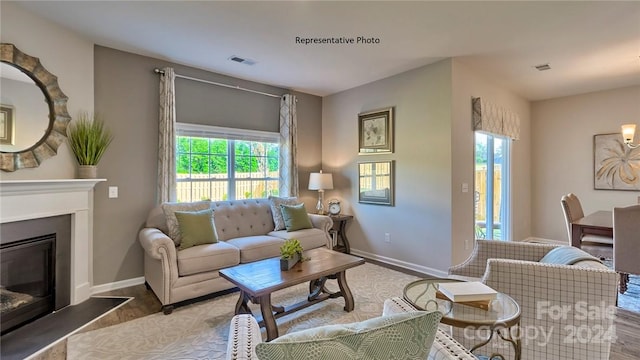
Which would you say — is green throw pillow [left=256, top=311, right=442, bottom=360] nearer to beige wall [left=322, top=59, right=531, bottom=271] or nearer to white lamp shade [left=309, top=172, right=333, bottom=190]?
beige wall [left=322, top=59, right=531, bottom=271]

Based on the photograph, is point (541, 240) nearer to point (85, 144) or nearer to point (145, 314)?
point (145, 314)

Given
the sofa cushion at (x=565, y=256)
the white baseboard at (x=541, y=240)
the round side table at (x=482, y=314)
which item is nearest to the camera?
the round side table at (x=482, y=314)

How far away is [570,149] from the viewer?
213 inches

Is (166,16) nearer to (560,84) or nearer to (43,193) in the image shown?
(43,193)

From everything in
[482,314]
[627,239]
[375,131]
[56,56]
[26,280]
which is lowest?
[26,280]

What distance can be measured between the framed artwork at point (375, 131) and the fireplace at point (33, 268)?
3695 millimetres

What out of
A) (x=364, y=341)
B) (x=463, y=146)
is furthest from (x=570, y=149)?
(x=364, y=341)

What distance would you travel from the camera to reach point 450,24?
2.78 meters

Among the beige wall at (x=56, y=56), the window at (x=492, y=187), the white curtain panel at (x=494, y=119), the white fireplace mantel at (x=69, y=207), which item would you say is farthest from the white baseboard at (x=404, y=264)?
the beige wall at (x=56, y=56)

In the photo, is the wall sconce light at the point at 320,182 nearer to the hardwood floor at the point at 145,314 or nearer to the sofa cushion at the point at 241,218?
the sofa cushion at the point at 241,218

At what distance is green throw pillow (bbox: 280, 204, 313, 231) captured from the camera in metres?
4.00

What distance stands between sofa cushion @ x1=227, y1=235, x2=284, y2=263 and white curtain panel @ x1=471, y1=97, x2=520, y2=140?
9.77 feet

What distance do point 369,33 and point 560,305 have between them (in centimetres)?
261

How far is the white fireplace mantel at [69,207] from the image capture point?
241 cm
